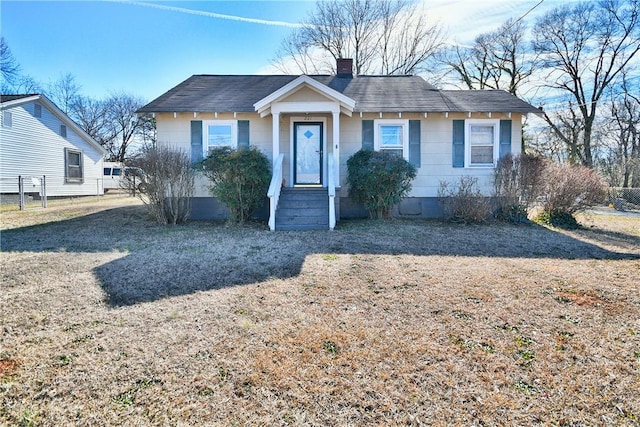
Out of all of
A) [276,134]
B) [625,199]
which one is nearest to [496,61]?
[625,199]

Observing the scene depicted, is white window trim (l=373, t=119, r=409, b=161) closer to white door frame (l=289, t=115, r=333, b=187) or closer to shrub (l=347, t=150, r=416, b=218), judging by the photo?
shrub (l=347, t=150, r=416, b=218)

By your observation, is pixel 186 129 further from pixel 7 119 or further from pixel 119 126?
pixel 119 126

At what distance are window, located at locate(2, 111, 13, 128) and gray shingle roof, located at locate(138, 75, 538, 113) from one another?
9.01 m

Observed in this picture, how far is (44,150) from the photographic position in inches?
669

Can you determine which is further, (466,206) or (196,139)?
(196,139)

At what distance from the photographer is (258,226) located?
8695 mm

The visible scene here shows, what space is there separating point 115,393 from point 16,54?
35543 millimetres

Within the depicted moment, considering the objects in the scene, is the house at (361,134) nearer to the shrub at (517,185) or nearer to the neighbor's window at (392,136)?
the neighbor's window at (392,136)

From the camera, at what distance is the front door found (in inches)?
430

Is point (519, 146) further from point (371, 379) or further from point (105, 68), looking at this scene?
point (105, 68)

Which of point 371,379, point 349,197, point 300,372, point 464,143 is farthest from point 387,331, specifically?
point 464,143

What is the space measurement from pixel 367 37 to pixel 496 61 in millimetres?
9420

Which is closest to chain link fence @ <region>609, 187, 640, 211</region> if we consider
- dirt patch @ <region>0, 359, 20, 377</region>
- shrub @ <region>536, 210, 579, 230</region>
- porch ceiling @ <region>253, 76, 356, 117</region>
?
shrub @ <region>536, 210, 579, 230</region>

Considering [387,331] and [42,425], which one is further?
[387,331]
